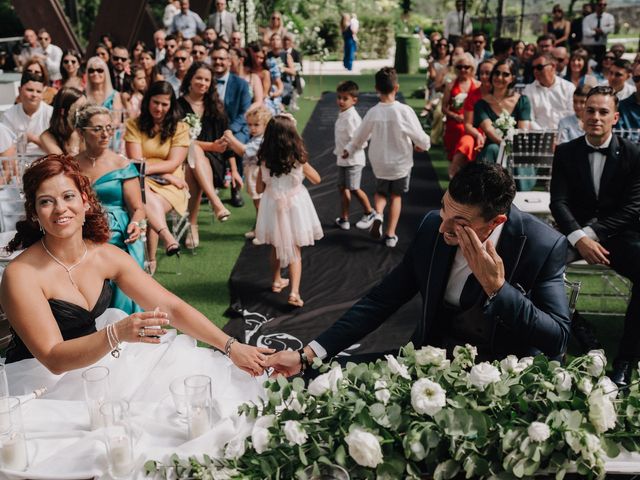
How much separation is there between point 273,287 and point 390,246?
1.50m

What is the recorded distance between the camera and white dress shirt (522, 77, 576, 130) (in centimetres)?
818

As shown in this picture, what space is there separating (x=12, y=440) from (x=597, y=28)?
14.8 meters

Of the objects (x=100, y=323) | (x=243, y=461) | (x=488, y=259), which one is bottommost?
(x=100, y=323)

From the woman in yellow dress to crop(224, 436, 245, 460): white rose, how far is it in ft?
14.2

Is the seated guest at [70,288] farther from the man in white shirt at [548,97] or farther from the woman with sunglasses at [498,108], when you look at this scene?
the man in white shirt at [548,97]

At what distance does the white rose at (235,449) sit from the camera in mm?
1836

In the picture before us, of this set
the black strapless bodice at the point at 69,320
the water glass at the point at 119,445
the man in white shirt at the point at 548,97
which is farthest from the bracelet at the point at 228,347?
the man in white shirt at the point at 548,97

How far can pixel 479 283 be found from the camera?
2885mm

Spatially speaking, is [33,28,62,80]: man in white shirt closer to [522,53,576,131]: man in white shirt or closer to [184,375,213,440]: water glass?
[522,53,576,131]: man in white shirt

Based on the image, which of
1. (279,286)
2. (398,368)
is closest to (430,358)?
(398,368)

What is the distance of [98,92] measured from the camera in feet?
25.9

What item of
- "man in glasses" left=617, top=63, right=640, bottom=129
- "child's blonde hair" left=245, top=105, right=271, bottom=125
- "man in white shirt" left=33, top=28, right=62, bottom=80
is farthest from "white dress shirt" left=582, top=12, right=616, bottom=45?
"man in white shirt" left=33, top=28, right=62, bottom=80

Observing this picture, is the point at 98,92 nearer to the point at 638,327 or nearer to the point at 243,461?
the point at 638,327

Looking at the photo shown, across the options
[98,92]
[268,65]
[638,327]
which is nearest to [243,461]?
[638,327]
